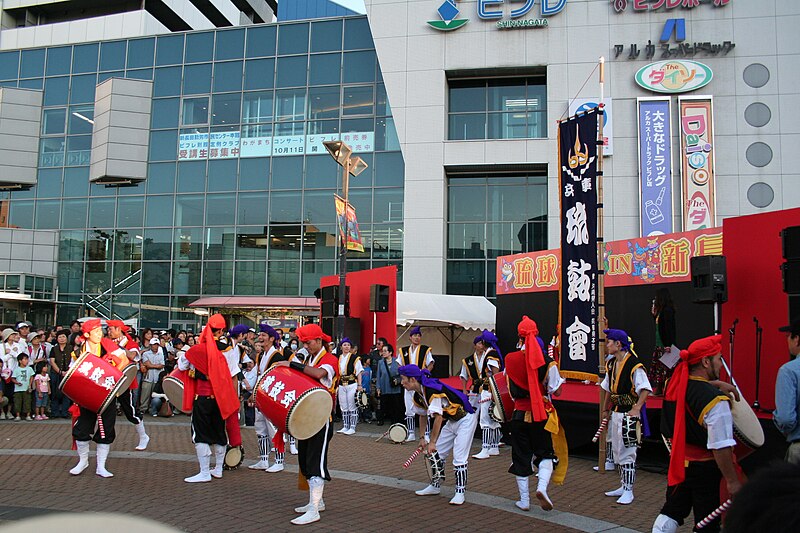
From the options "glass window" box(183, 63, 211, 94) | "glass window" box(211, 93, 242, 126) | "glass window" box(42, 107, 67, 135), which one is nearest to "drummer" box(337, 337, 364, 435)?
"glass window" box(211, 93, 242, 126)

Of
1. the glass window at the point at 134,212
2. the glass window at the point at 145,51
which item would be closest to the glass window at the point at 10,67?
the glass window at the point at 145,51

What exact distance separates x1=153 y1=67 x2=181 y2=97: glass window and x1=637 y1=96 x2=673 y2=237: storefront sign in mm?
18144

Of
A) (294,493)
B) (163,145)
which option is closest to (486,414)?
(294,493)

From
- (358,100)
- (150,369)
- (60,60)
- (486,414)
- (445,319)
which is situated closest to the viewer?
(486,414)

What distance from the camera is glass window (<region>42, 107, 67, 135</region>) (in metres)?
29.6

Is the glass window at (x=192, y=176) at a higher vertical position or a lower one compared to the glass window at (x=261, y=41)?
lower

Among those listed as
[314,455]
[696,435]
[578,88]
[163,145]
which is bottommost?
[314,455]

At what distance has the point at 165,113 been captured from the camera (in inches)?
1122

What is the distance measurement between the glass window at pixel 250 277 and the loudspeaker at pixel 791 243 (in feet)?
71.9

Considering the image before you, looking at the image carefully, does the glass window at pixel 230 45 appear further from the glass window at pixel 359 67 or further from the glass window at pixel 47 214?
the glass window at pixel 47 214

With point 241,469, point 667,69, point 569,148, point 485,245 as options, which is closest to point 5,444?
point 241,469

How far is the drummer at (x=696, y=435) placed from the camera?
473cm

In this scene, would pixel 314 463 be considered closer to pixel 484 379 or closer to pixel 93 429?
pixel 93 429

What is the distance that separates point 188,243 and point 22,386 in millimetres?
14256
